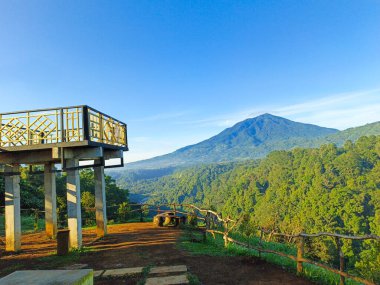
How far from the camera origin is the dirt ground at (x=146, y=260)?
7.39m

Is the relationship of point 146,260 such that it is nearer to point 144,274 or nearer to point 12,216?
point 144,274

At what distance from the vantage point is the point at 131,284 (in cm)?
711

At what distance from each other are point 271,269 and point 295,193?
94483 millimetres

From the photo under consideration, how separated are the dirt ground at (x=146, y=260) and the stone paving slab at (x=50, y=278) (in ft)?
10.3

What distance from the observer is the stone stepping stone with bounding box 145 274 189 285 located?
702 cm

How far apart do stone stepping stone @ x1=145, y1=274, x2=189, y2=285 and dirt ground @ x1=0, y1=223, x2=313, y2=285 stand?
15.7 inches

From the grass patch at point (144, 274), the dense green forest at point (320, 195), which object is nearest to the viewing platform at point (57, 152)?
the grass patch at point (144, 274)

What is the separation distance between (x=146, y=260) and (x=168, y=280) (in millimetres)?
2477

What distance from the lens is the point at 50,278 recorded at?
4.24 meters

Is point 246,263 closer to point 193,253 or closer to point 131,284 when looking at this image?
point 193,253

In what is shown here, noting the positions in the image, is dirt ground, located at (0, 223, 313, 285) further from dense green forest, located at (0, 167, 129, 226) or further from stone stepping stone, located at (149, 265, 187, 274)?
dense green forest, located at (0, 167, 129, 226)

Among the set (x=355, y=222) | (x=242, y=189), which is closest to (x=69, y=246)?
(x=355, y=222)

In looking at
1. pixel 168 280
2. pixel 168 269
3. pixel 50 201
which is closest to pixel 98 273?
pixel 168 269

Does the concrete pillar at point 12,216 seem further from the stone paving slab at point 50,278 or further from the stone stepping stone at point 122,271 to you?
the stone paving slab at point 50,278
